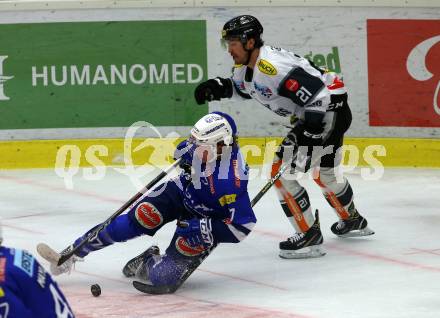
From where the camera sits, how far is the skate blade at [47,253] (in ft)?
21.5

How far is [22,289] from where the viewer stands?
3.63 m

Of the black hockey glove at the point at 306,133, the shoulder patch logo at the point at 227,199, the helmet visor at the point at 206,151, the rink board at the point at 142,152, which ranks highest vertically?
the black hockey glove at the point at 306,133

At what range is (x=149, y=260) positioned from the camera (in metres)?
6.65

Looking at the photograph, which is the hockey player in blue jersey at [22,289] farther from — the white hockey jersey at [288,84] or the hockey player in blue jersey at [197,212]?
the white hockey jersey at [288,84]

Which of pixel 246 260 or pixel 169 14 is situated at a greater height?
pixel 169 14

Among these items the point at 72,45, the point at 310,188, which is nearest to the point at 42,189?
the point at 72,45

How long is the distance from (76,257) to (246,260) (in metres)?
→ 1.24

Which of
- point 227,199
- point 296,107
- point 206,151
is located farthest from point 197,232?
point 296,107

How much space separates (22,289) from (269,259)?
387cm

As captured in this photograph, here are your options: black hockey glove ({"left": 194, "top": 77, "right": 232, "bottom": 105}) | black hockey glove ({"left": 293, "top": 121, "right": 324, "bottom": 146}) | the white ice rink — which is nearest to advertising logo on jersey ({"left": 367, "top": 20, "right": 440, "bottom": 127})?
the white ice rink

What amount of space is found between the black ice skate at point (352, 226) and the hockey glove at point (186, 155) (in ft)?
4.94

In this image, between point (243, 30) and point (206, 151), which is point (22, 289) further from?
point (243, 30)

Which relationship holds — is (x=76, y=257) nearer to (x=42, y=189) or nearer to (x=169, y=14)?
(x=42, y=189)

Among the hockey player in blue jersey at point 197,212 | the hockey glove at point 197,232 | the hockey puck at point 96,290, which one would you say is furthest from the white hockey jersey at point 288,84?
the hockey puck at point 96,290
